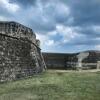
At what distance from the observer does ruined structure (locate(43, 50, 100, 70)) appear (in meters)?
38.5

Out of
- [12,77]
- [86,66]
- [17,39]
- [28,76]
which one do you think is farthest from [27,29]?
[86,66]

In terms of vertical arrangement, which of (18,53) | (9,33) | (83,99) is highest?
(9,33)

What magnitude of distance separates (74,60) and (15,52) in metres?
19.3

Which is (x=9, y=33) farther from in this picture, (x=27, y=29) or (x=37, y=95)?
(x=37, y=95)

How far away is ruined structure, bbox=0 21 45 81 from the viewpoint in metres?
19.0

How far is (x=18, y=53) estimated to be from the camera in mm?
21812

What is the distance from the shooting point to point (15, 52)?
21.2 metres

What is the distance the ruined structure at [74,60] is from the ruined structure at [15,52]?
14129mm

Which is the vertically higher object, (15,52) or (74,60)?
(15,52)

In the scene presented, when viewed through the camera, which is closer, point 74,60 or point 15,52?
point 15,52

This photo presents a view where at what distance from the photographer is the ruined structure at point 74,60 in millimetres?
38469

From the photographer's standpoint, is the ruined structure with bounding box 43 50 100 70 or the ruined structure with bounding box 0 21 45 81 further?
the ruined structure with bounding box 43 50 100 70

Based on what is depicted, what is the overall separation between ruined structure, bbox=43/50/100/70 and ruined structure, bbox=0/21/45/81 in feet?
46.4

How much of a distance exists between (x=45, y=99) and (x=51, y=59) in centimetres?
2968
